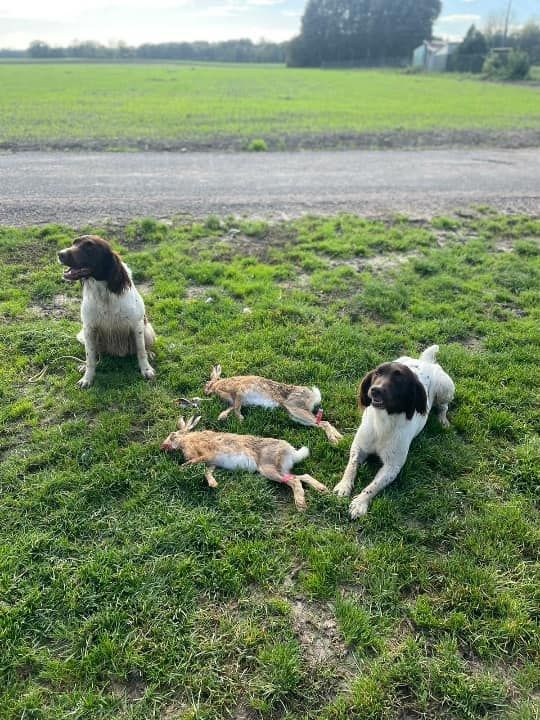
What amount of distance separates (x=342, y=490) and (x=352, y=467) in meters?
0.24

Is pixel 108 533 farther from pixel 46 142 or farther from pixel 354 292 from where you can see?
pixel 46 142

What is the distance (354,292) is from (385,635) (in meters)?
5.10

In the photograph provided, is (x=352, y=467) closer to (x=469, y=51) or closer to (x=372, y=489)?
(x=372, y=489)

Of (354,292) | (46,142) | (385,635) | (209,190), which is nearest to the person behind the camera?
(385,635)

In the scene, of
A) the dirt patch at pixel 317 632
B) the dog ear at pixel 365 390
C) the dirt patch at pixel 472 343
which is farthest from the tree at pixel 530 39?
the dirt patch at pixel 317 632

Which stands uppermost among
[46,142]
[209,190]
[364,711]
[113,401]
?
[46,142]

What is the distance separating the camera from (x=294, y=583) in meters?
3.37

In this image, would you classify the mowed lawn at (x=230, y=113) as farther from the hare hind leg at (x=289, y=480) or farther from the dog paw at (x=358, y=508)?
the dog paw at (x=358, y=508)

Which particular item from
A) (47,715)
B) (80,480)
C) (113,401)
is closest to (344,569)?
(47,715)

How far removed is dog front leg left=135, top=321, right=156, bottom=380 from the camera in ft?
17.8

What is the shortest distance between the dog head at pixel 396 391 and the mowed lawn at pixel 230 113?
1465 cm

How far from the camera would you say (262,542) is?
3.59 m

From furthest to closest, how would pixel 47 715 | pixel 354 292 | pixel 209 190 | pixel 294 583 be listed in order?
1. pixel 209 190
2. pixel 354 292
3. pixel 294 583
4. pixel 47 715

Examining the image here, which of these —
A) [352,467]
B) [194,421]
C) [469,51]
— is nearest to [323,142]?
[194,421]
